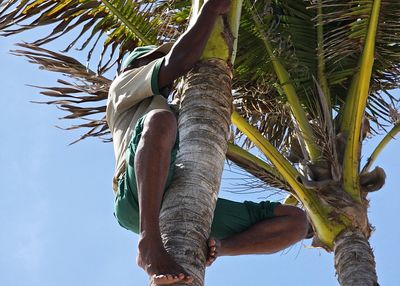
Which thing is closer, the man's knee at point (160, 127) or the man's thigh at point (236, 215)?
the man's knee at point (160, 127)

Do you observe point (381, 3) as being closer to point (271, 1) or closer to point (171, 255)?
point (271, 1)

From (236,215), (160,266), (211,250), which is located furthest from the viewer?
(236,215)

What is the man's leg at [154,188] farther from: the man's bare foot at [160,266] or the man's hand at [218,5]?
the man's hand at [218,5]

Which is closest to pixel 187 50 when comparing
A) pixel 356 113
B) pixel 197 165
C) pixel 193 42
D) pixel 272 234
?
pixel 193 42

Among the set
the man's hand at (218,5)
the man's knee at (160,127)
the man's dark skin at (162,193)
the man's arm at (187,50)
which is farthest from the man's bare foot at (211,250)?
the man's hand at (218,5)

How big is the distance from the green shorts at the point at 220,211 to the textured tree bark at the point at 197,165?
0.16m

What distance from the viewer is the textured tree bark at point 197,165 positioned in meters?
3.06

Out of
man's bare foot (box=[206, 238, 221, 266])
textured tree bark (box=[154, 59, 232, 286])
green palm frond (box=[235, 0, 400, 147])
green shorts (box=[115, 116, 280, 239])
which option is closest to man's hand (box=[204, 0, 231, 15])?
textured tree bark (box=[154, 59, 232, 286])

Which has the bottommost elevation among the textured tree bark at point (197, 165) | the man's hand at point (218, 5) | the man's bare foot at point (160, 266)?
the man's bare foot at point (160, 266)

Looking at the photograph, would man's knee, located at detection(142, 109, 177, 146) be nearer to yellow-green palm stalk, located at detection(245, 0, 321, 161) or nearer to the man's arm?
the man's arm

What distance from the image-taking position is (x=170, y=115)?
347 cm

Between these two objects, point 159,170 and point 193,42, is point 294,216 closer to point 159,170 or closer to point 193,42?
point 193,42

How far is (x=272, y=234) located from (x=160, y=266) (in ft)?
4.54

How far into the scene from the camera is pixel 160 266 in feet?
9.60
